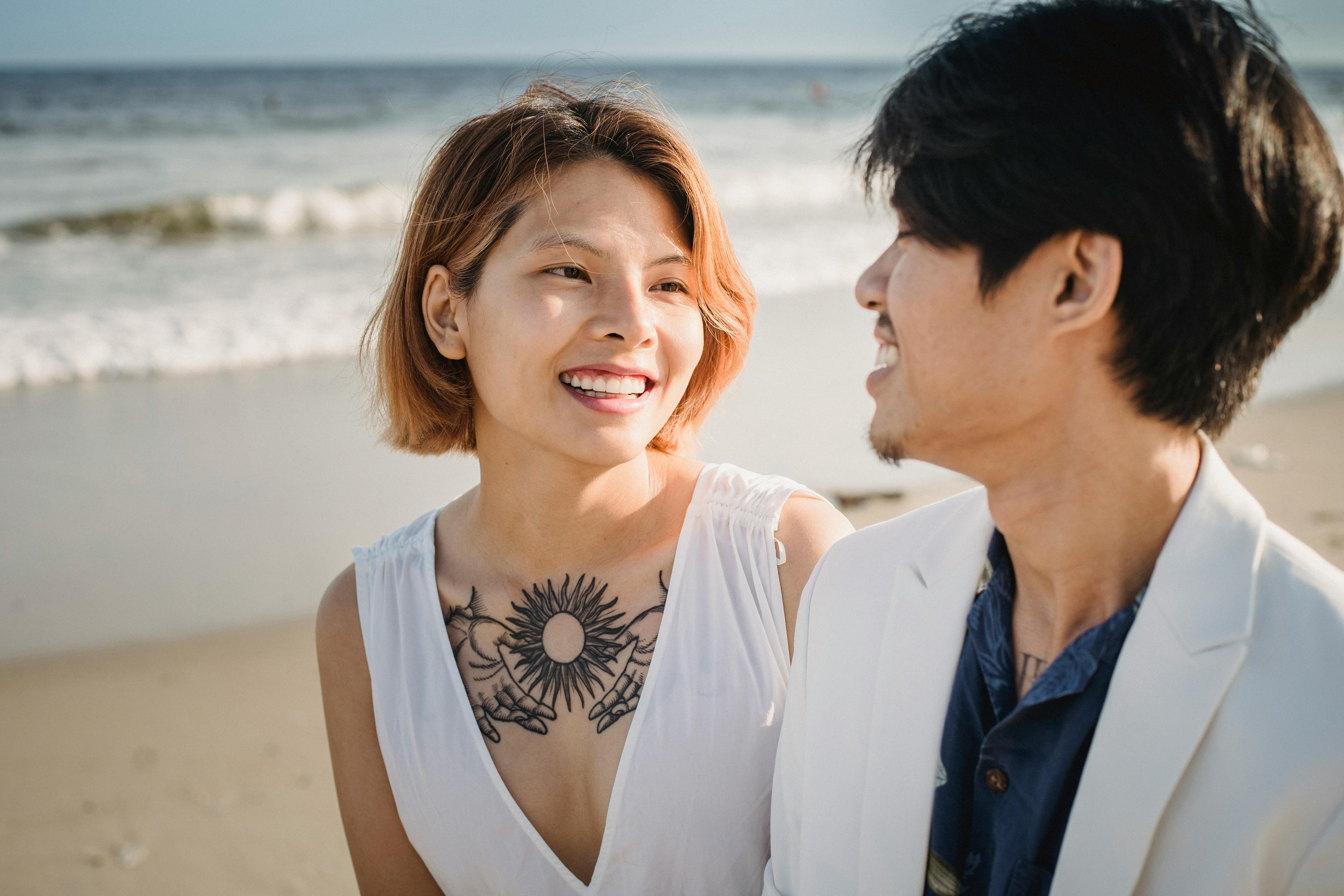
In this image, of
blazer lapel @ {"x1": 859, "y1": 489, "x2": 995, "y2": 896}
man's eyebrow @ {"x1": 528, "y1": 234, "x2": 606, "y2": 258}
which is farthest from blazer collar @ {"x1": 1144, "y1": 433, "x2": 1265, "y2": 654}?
man's eyebrow @ {"x1": 528, "y1": 234, "x2": 606, "y2": 258}

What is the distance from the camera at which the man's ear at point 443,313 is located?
2.75m

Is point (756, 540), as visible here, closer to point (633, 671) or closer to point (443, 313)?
point (633, 671)

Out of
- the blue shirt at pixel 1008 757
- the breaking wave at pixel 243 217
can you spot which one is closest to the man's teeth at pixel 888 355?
the blue shirt at pixel 1008 757

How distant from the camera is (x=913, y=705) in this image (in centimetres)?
189

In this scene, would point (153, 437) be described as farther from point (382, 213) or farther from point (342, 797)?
point (382, 213)

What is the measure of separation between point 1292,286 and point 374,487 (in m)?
5.24

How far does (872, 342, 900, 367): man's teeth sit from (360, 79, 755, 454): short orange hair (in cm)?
91

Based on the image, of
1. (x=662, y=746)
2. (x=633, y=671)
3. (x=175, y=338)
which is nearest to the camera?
(x=662, y=746)

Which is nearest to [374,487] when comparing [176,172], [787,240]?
[787,240]

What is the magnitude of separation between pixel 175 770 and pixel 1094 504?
3731 mm

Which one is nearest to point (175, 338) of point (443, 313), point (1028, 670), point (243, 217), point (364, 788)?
A: point (243, 217)

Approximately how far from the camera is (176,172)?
1783 cm

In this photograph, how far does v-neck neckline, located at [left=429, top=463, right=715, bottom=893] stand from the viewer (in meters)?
2.44

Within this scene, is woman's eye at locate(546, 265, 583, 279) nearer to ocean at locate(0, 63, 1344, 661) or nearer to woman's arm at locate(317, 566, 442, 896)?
ocean at locate(0, 63, 1344, 661)
